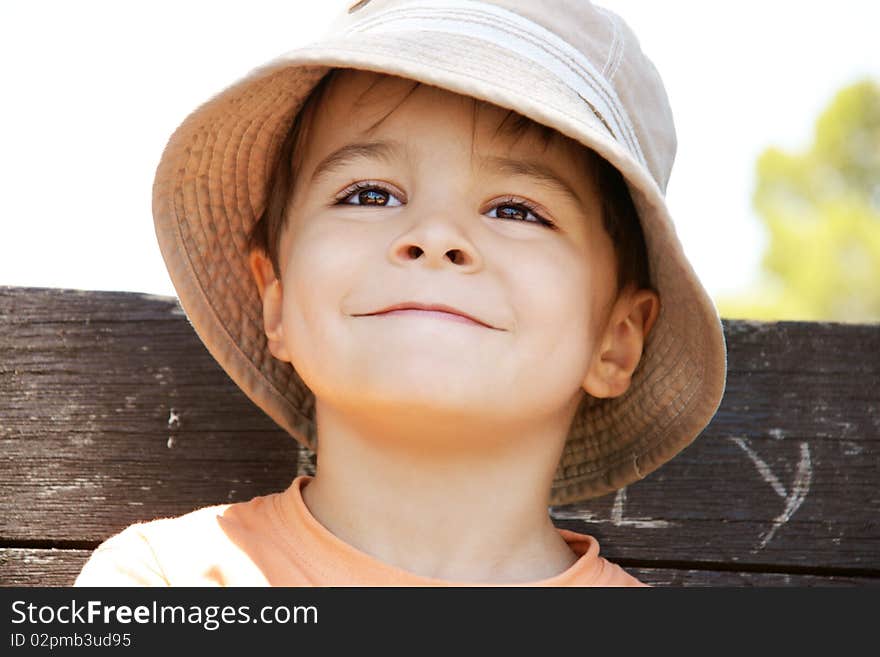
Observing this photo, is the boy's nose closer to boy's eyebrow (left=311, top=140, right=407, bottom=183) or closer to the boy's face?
the boy's face

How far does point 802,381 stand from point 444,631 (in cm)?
95

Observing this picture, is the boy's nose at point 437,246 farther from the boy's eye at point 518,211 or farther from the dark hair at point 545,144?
the dark hair at point 545,144

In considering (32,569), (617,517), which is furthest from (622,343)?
(32,569)

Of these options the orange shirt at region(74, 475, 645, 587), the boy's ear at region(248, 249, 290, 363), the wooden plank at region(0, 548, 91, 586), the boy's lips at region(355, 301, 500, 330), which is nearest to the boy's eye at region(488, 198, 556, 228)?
the boy's lips at region(355, 301, 500, 330)

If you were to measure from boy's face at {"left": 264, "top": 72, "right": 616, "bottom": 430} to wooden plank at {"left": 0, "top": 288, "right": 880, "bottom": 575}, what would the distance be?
31 cm

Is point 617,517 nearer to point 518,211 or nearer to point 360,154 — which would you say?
point 518,211

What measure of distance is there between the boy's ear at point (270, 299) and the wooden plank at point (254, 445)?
0.16m

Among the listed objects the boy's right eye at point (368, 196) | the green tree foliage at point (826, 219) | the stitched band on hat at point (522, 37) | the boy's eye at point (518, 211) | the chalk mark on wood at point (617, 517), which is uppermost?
Result: the green tree foliage at point (826, 219)

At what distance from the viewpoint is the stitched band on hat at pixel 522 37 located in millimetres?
1864

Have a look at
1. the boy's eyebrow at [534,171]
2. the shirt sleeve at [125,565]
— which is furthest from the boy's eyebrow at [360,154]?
the shirt sleeve at [125,565]

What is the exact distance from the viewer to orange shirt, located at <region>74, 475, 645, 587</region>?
1.88 meters

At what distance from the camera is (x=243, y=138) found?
2.12 meters

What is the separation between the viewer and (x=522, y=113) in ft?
5.72

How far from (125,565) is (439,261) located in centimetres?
71
